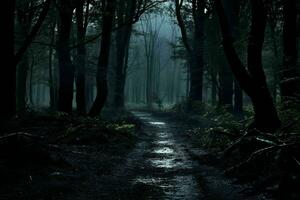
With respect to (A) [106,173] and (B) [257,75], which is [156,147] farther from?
(A) [106,173]

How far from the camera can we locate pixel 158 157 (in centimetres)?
1302

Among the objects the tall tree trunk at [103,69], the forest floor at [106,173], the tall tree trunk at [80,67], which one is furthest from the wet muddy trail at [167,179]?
the tall tree trunk at [80,67]

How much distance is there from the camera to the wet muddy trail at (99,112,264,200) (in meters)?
7.85

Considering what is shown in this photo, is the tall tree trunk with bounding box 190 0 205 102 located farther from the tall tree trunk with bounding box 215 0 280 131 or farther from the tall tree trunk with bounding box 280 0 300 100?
the tall tree trunk with bounding box 215 0 280 131

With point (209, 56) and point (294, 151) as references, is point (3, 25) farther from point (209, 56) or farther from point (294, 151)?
point (209, 56)

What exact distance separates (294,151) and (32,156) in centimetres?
483

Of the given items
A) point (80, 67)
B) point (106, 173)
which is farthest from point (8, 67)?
point (80, 67)

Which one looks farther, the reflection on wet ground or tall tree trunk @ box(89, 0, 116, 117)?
tall tree trunk @ box(89, 0, 116, 117)

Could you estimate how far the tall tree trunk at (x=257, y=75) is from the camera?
12523 mm

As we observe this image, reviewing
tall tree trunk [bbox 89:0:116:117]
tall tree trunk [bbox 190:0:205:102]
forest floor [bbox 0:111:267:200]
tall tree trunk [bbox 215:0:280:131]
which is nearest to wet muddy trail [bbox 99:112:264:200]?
forest floor [bbox 0:111:267:200]

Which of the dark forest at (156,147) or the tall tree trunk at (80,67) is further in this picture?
the tall tree trunk at (80,67)

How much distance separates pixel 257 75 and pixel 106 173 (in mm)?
5488

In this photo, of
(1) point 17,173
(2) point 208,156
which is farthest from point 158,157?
(1) point 17,173

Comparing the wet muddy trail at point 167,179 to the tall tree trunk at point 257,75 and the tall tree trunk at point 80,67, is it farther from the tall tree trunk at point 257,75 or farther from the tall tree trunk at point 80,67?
the tall tree trunk at point 80,67
